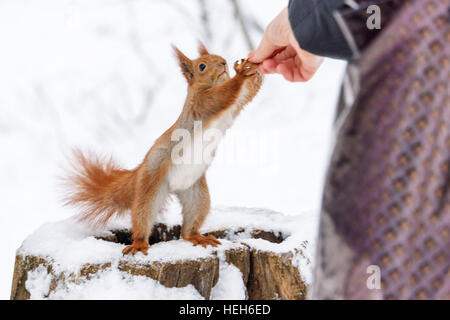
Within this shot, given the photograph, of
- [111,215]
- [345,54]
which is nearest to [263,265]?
[111,215]

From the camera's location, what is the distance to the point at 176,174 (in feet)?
3.26

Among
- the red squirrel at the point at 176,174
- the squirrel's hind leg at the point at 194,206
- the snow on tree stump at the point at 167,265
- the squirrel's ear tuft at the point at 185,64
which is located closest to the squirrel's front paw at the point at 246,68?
the red squirrel at the point at 176,174

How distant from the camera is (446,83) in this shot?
413mm

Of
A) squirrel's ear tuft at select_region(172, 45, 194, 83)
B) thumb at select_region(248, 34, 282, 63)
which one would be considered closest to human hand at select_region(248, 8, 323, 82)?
thumb at select_region(248, 34, 282, 63)

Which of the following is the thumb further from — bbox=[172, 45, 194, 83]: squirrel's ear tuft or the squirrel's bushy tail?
the squirrel's bushy tail

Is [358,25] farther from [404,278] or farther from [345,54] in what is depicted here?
[404,278]

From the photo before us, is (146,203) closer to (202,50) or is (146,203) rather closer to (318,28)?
(202,50)

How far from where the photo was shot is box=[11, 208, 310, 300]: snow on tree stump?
2.81 feet

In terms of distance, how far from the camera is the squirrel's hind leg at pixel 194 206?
1.04 meters

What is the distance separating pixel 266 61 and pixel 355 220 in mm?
612

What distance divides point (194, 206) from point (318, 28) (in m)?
0.60

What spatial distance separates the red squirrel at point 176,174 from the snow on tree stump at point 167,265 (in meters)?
0.05

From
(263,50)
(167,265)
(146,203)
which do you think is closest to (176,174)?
(146,203)

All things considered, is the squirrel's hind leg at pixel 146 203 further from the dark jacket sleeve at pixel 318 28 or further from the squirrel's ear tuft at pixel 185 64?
the dark jacket sleeve at pixel 318 28
